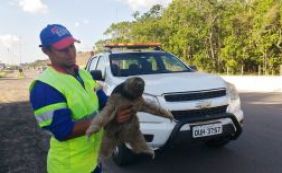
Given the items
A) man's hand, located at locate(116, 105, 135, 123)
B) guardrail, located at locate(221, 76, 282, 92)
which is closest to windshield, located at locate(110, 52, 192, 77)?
man's hand, located at locate(116, 105, 135, 123)

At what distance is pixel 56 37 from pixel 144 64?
480 cm

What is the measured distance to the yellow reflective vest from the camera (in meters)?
2.73

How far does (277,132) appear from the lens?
27.1ft

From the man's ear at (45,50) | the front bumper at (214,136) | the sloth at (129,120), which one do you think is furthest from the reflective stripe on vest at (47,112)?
the front bumper at (214,136)

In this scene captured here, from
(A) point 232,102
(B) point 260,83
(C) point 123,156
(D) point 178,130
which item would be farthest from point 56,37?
(B) point 260,83

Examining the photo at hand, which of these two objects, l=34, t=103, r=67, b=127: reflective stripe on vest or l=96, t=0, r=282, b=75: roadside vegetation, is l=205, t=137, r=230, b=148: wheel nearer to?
l=34, t=103, r=67, b=127: reflective stripe on vest

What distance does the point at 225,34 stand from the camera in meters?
48.5

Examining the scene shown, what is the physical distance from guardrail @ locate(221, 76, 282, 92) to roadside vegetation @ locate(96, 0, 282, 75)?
17.2 meters

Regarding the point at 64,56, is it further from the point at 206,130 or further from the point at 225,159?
the point at 225,159

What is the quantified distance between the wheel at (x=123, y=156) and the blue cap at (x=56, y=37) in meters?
3.62

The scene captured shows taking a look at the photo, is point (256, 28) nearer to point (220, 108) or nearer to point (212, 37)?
point (212, 37)

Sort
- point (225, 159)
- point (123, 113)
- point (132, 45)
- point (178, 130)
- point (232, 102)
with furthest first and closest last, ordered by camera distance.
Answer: point (132, 45), point (225, 159), point (232, 102), point (178, 130), point (123, 113)

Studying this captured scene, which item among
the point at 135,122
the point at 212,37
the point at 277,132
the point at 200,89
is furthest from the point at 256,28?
the point at 135,122

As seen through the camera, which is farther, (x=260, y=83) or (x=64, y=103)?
(x=260, y=83)
